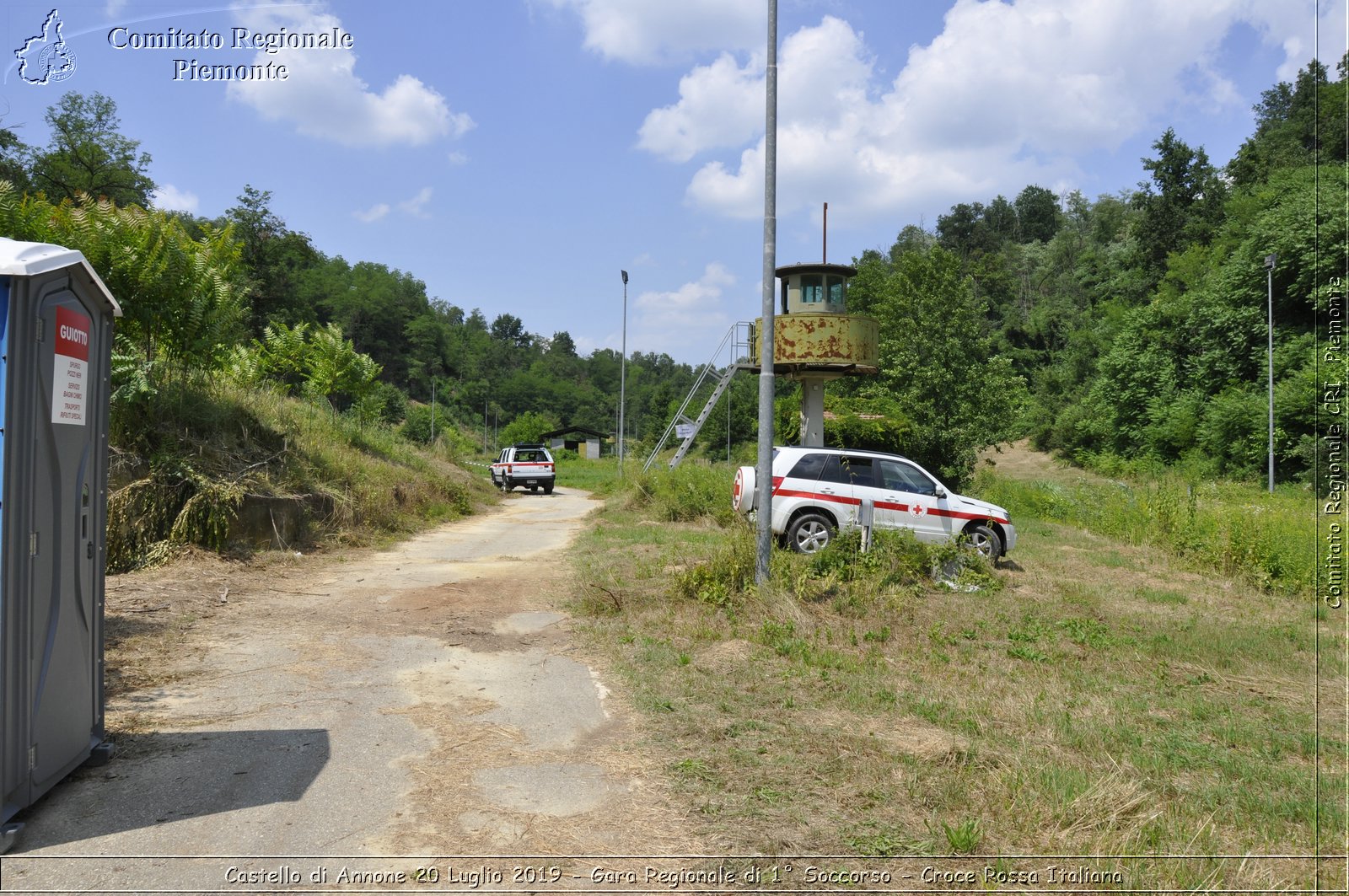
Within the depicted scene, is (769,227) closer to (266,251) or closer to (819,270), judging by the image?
(819,270)

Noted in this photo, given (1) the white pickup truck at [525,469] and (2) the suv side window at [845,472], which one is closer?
(2) the suv side window at [845,472]

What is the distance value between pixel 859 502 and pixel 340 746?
9643 mm

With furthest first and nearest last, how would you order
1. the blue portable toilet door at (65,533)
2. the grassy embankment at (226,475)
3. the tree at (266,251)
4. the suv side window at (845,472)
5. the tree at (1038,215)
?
the tree at (1038,215) < the tree at (266,251) < the suv side window at (845,472) < the grassy embankment at (226,475) < the blue portable toilet door at (65,533)

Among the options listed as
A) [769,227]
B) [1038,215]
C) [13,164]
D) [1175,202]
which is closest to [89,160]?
[13,164]

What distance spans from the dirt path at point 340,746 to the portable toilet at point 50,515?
0.32m

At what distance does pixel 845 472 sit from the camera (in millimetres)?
13867

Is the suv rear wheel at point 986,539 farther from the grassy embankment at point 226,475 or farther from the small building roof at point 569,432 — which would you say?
the small building roof at point 569,432

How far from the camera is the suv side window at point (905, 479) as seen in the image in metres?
13.9

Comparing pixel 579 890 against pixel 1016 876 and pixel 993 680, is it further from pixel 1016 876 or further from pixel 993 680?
pixel 993 680

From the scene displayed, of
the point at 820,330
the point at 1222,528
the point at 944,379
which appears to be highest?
the point at 820,330

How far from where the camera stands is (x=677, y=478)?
21.6 metres

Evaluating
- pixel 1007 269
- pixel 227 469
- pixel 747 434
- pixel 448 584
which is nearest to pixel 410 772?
pixel 448 584

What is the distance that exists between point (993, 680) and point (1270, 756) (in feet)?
6.68

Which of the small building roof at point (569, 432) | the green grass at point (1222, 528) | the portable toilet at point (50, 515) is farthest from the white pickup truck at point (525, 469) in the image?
the small building roof at point (569, 432)
